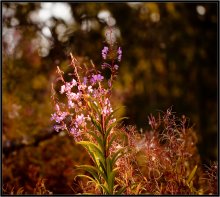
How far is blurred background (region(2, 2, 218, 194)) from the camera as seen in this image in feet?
21.5

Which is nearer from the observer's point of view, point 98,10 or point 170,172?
point 170,172

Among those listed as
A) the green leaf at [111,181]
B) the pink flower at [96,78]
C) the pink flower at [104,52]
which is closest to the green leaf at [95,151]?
the green leaf at [111,181]

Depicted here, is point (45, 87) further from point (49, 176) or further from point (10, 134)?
point (49, 176)

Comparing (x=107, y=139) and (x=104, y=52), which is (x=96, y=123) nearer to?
(x=107, y=139)

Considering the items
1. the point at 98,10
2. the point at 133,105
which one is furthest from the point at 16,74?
the point at 133,105

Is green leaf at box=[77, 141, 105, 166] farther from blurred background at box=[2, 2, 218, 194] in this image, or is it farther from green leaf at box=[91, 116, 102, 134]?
blurred background at box=[2, 2, 218, 194]

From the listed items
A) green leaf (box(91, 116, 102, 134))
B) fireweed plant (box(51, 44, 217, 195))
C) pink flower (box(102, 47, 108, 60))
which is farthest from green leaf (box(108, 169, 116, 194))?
pink flower (box(102, 47, 108, 60))

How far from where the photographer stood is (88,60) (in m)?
7.87

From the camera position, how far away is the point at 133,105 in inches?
536

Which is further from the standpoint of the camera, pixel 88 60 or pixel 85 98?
pixel 88 60

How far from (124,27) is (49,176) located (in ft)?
15.0

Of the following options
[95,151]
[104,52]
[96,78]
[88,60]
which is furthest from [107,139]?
[88,60]

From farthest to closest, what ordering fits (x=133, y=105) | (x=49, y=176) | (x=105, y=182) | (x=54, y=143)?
(x=133, y=105)
(x=54, y=143)
(x=49, y=176)
(x=105, y=182)

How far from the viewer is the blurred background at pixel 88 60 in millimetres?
6543
